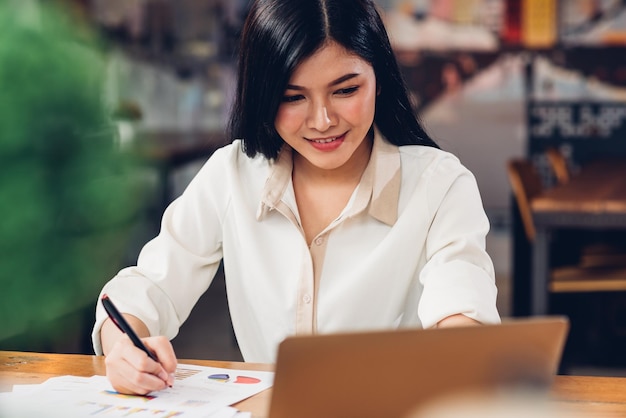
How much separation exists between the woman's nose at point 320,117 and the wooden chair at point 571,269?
2097 millimetres

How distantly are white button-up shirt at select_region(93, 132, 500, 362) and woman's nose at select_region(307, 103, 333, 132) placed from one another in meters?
0.18

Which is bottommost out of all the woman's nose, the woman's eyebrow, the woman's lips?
the woman's lips

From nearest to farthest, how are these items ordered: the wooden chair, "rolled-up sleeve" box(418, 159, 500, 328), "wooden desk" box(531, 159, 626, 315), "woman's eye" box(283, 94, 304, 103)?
"rolled-up sleeve" box(418, 159, 500, 328) → "woman's eye" box(283, 94, 304, 103) → "wooden desk" box(531, 159, 626, 315) → the wooden chair

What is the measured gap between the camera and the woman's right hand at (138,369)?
3.95 ft

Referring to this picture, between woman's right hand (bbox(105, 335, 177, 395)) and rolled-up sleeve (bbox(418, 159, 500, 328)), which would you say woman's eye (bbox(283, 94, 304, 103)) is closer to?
rolled-up sleeve (bbox(418, 159, 500, 328))

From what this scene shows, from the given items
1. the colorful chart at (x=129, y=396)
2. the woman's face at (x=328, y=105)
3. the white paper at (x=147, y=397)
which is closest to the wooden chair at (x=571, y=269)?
the woman's face at (x=328, y=105)

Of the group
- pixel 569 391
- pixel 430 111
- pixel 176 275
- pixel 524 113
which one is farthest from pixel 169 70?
pixel 569 391

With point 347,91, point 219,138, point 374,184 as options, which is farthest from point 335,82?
point 219,138

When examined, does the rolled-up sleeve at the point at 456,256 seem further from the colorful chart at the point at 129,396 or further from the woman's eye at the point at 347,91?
the colorful chart at the point at 129,396

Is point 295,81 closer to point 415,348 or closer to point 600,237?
point 415,348

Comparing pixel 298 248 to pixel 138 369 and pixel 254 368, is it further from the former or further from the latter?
pixel 138 369

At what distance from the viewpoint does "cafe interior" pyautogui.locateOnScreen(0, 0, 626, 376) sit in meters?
2.96

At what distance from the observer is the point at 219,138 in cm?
541

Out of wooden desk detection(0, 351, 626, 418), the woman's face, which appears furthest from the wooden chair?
wooden desk detection(0, 351, 626, 418)
